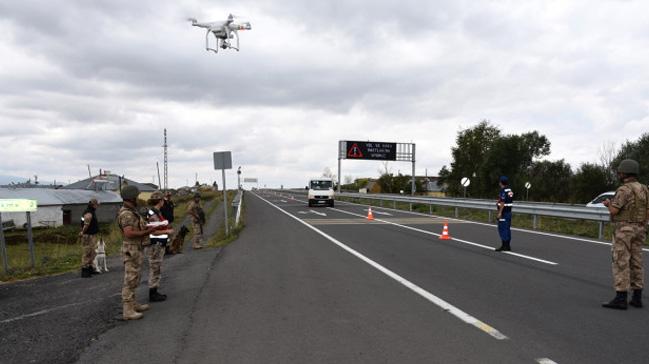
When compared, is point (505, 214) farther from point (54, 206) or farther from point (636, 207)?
point (54, 206)

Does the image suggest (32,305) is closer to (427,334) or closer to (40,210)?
(427,334)

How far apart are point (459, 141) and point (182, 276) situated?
8851 centimetres

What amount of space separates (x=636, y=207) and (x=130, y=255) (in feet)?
21.1

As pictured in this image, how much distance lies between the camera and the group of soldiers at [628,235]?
6250mm

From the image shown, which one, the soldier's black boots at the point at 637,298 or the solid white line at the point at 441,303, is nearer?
the solid white line at the point at 441,303

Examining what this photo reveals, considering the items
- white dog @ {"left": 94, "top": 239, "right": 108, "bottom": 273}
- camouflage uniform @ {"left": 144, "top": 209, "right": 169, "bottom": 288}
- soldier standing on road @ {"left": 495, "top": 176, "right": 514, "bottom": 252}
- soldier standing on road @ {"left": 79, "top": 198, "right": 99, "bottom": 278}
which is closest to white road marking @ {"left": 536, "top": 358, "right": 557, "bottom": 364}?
camouflage uniform @ {"left": 144, "top": 209, "right": 169, "bottom": 288}

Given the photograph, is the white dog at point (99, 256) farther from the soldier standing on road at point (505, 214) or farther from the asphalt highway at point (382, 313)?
the soldier standing on road at point (505, 214)

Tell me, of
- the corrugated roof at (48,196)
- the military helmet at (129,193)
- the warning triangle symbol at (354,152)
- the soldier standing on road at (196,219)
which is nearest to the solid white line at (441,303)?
the military helmet at (129,193)

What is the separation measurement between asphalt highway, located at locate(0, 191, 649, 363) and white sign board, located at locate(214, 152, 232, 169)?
6.70 meters

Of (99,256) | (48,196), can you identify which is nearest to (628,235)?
(99,256)

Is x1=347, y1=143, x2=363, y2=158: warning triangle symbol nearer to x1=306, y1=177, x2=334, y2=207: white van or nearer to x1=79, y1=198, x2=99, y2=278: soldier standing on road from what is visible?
x1=306, y1=177, x2=334, y2=207: white van

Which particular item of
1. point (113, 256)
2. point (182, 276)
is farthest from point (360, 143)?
point (182, 276)

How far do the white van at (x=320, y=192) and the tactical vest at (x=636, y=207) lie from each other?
30.5m

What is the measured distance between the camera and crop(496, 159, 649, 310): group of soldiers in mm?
6250
